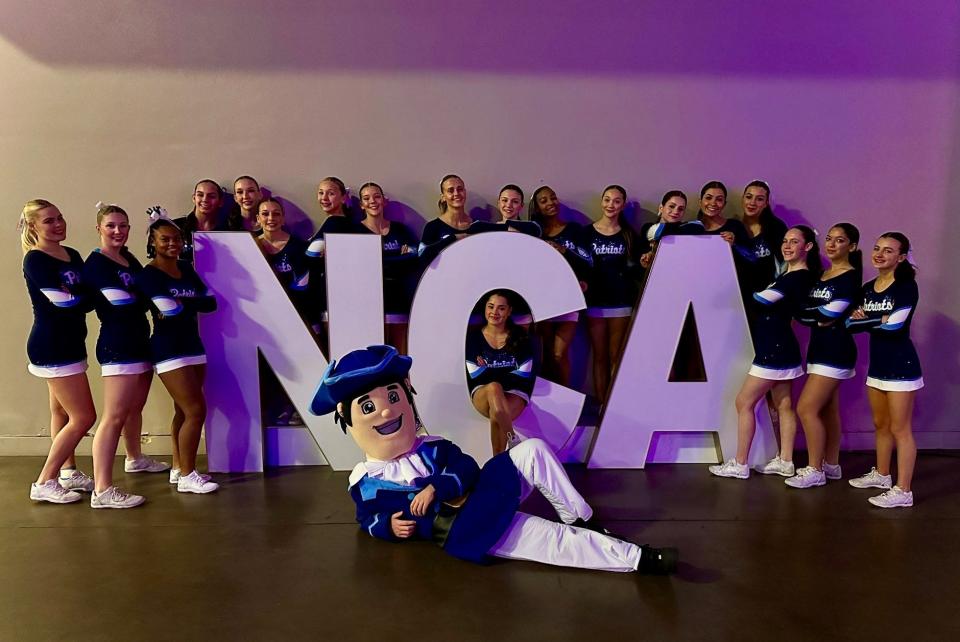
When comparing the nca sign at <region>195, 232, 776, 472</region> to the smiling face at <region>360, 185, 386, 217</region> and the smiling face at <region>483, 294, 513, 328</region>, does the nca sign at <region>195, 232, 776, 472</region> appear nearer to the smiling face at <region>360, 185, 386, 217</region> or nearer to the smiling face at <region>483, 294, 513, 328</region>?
the smiling face at <region>483, 294, 513, 328</region>

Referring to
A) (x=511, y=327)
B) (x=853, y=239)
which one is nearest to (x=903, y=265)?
(x=853, y=239)

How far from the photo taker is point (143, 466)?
400 centimetres

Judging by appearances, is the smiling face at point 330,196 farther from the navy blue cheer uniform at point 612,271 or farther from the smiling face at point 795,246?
the smiling face at point 795,246

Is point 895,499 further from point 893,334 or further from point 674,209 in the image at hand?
point 674,209

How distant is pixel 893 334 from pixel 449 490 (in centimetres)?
250

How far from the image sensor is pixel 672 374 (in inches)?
178

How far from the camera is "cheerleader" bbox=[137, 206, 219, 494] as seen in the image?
3.47 meters

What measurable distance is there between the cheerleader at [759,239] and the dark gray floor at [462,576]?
137 centimetres

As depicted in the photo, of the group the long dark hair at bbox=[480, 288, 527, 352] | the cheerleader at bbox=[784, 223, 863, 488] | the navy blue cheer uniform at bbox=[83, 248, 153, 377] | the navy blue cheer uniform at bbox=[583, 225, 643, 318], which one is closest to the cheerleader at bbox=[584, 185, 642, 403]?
the navy blue cheer uniform at bbox=[583, 225, 643, 318]

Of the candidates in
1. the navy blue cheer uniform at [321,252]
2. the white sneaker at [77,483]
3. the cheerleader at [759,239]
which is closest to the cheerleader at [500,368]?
the navy blue cheer uniform at [321,252]

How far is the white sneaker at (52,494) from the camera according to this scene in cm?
348

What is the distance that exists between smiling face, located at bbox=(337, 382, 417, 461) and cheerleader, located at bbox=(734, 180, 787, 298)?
8.10 feet

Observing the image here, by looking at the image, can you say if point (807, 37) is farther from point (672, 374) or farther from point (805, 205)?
point (672, 374)

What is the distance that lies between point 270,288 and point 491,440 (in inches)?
64.2
